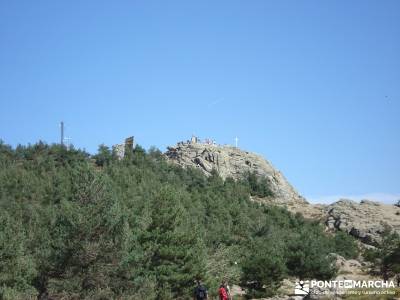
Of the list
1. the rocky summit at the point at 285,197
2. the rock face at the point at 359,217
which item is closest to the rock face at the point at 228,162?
the rocky summit at the point at 285,197

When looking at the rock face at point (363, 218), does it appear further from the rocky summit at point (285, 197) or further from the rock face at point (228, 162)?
the rock face at point (228, 162)

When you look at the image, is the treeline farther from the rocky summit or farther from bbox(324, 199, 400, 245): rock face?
the rocky summit

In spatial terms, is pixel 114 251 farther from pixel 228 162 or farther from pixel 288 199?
pixel 288 199

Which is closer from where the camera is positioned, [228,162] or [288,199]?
[288,199]

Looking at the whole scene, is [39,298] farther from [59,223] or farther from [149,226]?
[149,226]

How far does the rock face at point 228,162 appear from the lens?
381 feet

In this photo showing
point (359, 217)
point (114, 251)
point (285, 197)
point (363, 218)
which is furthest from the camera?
point (285, 197)

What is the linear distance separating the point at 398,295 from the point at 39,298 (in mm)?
18629

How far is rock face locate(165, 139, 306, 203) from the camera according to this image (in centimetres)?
11612

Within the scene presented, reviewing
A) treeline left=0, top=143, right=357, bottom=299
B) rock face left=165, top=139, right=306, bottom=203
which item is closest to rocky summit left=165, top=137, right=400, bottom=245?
rock face left=165, top=139, right=306, bottom=203

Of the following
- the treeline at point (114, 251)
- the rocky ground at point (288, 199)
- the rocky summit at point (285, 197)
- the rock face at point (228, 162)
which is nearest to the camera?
the treeline at point (114, 251)

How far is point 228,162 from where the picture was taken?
122m

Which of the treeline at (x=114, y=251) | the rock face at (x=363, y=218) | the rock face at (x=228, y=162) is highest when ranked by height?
the rock face at (x=228, y=162)

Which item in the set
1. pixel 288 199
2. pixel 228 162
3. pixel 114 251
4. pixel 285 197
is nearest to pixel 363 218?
pixel 288 199
